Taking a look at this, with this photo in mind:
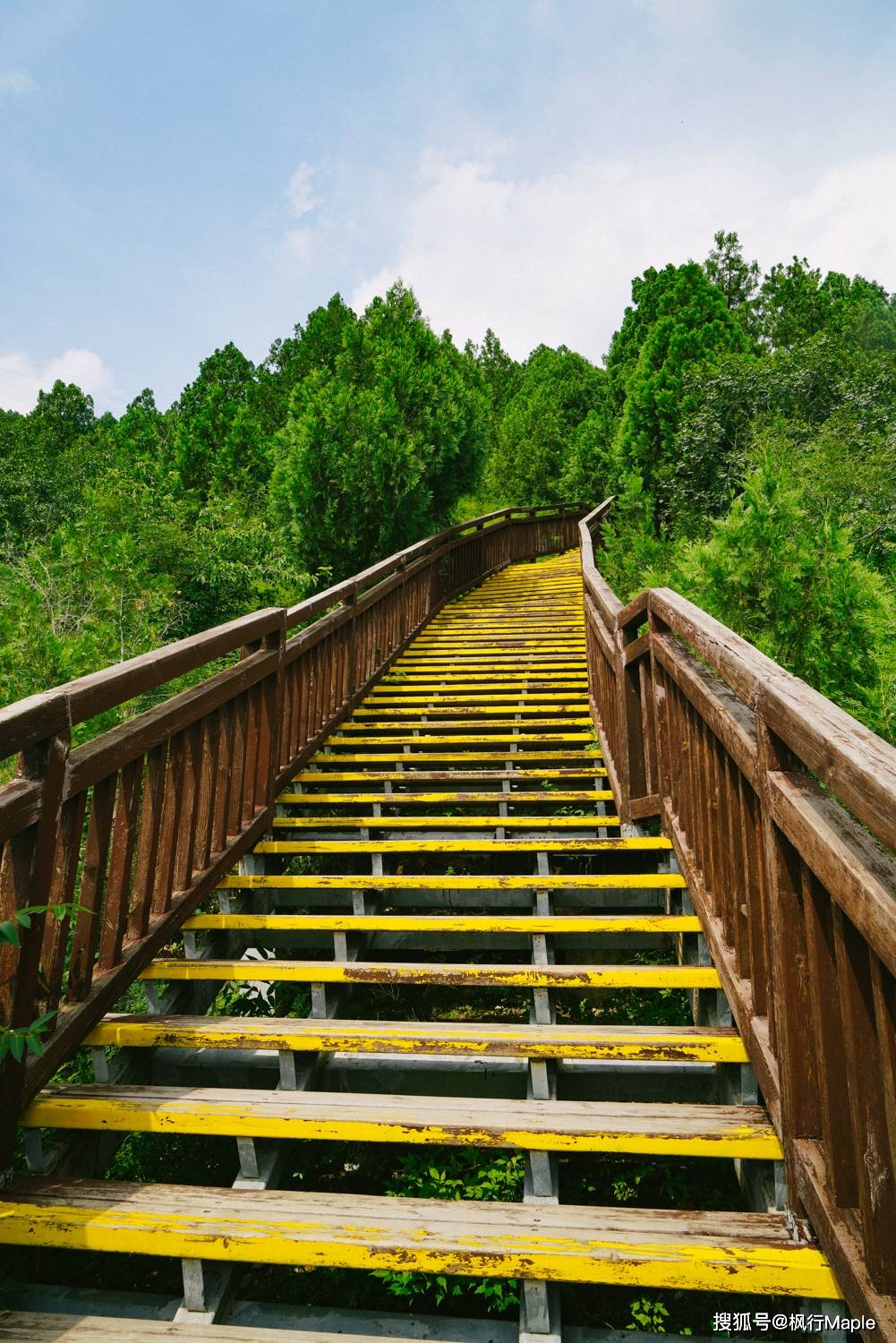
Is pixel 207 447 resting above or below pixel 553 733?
above

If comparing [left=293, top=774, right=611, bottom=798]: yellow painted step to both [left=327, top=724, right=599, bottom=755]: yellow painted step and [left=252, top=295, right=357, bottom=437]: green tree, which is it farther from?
[left=252, top=295, right=357, bottom=437]: green tree

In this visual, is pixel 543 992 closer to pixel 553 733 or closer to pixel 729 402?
pixel 553 733

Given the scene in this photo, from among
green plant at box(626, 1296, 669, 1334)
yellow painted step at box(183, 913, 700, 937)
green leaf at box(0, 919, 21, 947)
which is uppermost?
green leaf at box(0, 919, 21, 947)

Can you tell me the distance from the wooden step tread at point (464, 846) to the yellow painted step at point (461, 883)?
17 cm

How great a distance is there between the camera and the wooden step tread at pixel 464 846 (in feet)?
11.0

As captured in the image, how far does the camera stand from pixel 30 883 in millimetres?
1948

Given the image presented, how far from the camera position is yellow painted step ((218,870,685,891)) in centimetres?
307

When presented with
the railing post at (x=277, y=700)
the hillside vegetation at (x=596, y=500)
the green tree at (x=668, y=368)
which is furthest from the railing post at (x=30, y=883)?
the green tree at (x=668, y=368)

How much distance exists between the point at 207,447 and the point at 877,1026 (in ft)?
112

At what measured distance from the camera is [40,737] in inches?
77.5

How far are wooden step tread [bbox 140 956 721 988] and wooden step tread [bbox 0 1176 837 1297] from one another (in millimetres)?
701

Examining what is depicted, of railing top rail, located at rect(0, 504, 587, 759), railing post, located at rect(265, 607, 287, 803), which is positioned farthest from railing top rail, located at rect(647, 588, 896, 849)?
railing post, located at rect(265, 607, 287, 803)

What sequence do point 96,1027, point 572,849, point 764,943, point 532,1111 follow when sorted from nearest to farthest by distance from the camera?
point 764,943, point 532,1111, point 96,1027, point 572,849

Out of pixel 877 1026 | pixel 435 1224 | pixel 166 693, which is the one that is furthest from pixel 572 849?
pixel 166 693
